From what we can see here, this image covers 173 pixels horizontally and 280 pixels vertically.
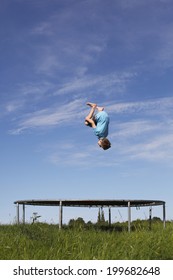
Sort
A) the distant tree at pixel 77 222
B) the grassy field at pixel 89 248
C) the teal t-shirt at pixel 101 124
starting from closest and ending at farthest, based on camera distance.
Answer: the grassy field at pixel 89 248 < the teal t-shirt at pixel 101 124 < the distant tree at pixel 77 222

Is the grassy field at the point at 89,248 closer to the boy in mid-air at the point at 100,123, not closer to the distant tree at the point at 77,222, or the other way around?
the boy in mid-air at the point at 100,123

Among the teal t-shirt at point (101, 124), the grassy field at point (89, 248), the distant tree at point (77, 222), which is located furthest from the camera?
the distant tree at point (77, 222)

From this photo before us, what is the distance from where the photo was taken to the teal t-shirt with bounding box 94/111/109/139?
35.9ft

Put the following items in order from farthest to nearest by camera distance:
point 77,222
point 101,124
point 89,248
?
1. point 77,222
2. point 101,124
3. point 89,248

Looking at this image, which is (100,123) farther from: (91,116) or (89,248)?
(89,248)

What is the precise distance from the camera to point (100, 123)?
432 inches

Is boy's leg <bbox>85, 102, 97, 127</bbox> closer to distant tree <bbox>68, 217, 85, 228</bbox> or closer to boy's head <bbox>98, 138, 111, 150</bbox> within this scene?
boy's head <bbox>98, 138, 111, 150</bbox>

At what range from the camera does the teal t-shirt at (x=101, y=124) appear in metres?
10.9

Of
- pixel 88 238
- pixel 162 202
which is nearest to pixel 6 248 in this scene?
pixel 88 238

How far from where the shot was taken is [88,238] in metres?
9.44

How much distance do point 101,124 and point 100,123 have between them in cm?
4

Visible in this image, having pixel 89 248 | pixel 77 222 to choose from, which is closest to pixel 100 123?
pixel 89 248

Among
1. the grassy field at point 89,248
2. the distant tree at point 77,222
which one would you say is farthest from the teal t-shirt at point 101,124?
the distant tree at point 77,222
